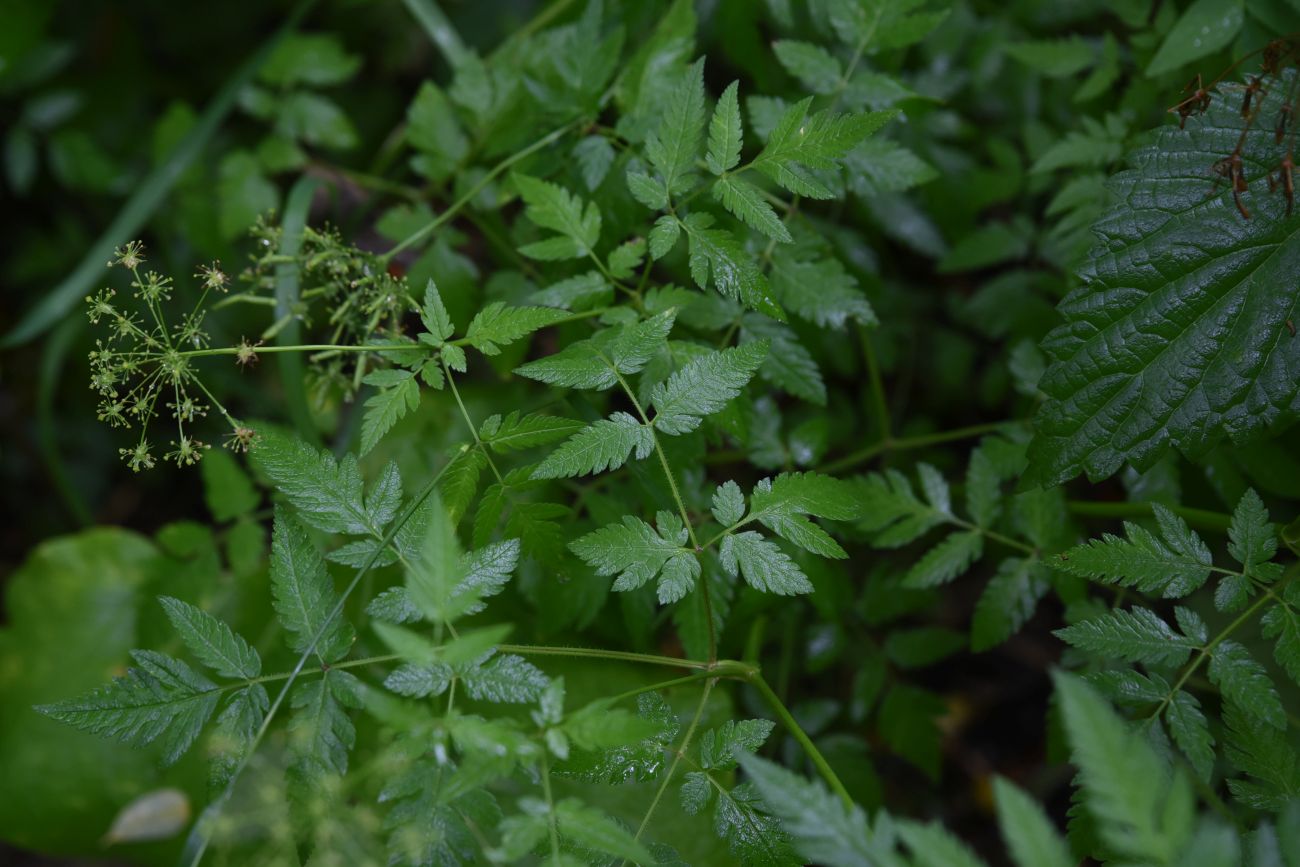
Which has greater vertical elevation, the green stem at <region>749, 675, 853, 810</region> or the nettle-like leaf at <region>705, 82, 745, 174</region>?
the nettle-like leaf at <region>705, 82, 745, 174</region>

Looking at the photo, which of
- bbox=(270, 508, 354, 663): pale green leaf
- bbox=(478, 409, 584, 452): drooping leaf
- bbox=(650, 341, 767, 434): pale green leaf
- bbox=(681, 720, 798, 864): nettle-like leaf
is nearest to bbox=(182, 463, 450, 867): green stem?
bbox=(270, 508, 354, 663): pale green leaf

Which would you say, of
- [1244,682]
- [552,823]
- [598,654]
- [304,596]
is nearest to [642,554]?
[598,654]

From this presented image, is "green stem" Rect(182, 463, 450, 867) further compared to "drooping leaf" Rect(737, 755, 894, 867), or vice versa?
"green stem" Rect(182, 463, 450, 867)

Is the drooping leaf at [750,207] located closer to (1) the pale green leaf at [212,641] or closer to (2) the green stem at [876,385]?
(2) the green stem at [876,385]

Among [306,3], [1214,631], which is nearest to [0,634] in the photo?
[306,3]

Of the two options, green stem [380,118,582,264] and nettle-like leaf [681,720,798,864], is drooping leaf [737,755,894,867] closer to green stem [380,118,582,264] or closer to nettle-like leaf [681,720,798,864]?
nettle-like leaf [681,720,798,864]

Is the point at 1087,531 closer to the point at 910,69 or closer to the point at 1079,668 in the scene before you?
the point at 1079,668

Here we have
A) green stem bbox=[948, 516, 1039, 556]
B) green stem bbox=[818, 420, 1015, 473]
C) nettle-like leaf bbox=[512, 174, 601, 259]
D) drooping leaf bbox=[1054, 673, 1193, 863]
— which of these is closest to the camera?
drooping leaf bbox=[1054, 673, 1193, 863]
